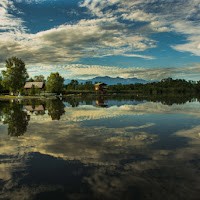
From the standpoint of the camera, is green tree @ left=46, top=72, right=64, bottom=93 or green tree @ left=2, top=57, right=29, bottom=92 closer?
green tree @ left=2, top=57, right=29, bottom=92

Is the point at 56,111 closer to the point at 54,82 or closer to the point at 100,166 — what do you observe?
the point at 100,166

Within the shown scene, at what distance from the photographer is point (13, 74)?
8100 cm

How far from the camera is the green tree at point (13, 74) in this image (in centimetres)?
7962

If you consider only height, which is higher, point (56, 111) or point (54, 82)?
point (54, 82)

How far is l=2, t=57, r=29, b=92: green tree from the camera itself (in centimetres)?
7962

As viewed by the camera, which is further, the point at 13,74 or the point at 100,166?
the point at 13,74

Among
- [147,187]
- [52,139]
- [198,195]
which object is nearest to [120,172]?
[147,187]

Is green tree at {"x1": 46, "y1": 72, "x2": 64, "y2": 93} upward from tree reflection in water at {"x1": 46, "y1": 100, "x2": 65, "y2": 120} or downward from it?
upward

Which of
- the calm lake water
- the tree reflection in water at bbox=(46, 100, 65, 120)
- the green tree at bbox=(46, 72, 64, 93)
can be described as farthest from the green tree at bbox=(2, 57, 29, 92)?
the calm lake water

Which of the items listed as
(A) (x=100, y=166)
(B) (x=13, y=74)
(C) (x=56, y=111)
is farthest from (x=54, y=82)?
(A) (x=100, y=166)

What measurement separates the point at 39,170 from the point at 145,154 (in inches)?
184

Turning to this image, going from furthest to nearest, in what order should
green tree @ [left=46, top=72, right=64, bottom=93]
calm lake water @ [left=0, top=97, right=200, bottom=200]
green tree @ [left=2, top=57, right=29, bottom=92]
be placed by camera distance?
green tree @ [left=46, top=72, right=64, bottom=93], green tree @ [left=2, top=57, right=29, bottom=92], calm lake water @ [left=0, top=97, right=200, bottom=200]

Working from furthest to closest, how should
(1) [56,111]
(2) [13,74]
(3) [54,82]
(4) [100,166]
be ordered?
(3) [54,82]
(2) [13,74]
(1) [56,111]
(4) [100,166]

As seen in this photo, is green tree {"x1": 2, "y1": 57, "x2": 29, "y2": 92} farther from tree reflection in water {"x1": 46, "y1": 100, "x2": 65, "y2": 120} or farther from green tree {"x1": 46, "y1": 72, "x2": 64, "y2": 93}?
tree reflection in water {"x1": 46, "y1": 100, "x2": 65, "y2": 120}
